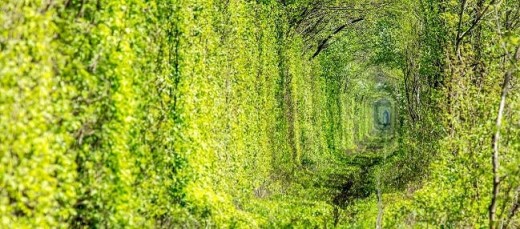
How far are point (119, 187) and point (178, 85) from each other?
3.03 metres

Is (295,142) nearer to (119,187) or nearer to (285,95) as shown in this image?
(285,95)

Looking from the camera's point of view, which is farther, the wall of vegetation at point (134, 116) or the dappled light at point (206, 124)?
the dappled light at point (206, 124)

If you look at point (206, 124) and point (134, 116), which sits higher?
point (134, 116)

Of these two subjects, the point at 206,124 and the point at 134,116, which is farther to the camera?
the point at 206,124

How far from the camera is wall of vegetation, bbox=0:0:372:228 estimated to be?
628 centimetres

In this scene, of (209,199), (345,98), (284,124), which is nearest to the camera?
(209,199)

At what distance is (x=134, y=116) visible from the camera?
9.02 m

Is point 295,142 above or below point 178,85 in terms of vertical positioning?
below

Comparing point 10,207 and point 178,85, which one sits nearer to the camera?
point 10,207

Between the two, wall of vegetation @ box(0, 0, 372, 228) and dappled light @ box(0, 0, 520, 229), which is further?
dappled light @ box(0, 0, 520, 229)

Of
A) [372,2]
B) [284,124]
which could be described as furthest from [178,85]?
[372,2]

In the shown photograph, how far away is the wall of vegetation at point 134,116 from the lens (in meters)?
6.28

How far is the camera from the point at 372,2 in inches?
1160

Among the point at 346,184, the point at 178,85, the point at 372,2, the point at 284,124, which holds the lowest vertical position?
the point at 346,184
